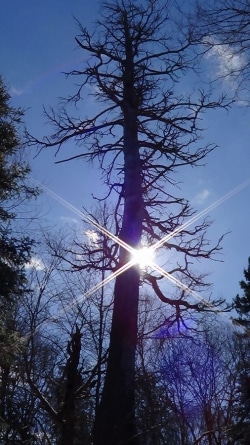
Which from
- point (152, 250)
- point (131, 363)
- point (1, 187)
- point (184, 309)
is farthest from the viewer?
point (1, 187)

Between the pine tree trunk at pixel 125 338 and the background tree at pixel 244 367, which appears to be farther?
the background tree at pixel 244 367

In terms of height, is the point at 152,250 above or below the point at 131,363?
above

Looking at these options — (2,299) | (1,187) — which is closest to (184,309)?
(2,299)

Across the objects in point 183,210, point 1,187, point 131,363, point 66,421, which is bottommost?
point 66,421

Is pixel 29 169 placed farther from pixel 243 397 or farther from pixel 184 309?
pixel 243 397

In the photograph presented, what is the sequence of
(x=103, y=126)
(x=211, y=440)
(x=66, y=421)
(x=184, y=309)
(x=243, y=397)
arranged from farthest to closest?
1. (x=211, y=440)
2. (x=243, y=397)
3. (x=103, y=126)
4. (x=184, y=309)
5. (x=66, y=421)

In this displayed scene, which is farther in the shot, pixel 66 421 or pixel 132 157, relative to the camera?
pixel 132 157

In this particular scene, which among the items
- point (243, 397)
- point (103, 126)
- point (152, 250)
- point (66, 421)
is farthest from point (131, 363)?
point (243, 397)

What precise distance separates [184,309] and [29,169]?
5.69 meters

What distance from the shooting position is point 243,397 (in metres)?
17.8

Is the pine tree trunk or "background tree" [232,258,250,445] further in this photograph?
"background tree" [232,258,250,445]

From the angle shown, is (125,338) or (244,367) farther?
(244,367)

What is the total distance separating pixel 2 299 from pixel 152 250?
3421 mm

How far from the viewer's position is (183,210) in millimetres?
7891
